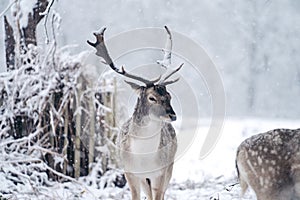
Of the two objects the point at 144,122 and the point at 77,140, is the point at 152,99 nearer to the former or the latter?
the point at 144,122

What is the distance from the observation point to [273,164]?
4984 mm

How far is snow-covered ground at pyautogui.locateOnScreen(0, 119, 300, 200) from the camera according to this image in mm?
7378

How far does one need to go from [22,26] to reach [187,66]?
53.8 feet

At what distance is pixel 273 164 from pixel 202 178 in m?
5.32

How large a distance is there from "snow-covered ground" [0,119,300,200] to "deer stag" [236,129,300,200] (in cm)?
132

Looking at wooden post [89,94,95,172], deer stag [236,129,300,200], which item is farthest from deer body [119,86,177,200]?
wooden post [89,94,95,172]

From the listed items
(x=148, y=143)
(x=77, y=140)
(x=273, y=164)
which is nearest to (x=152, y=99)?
(x=148, y=143)

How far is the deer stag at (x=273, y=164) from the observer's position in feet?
16.1

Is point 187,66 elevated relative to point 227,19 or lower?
lower

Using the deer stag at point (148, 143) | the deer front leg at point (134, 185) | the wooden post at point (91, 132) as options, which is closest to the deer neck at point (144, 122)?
the deer stag at point (148, 143)

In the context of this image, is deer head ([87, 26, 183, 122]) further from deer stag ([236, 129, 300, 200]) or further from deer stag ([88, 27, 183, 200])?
deer stag ([236, 129, 300, 200])

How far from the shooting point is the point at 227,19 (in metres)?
27.3

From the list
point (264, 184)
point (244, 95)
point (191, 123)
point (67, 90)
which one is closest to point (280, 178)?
point (264, 184)

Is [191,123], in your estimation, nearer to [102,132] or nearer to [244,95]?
[102,132]
